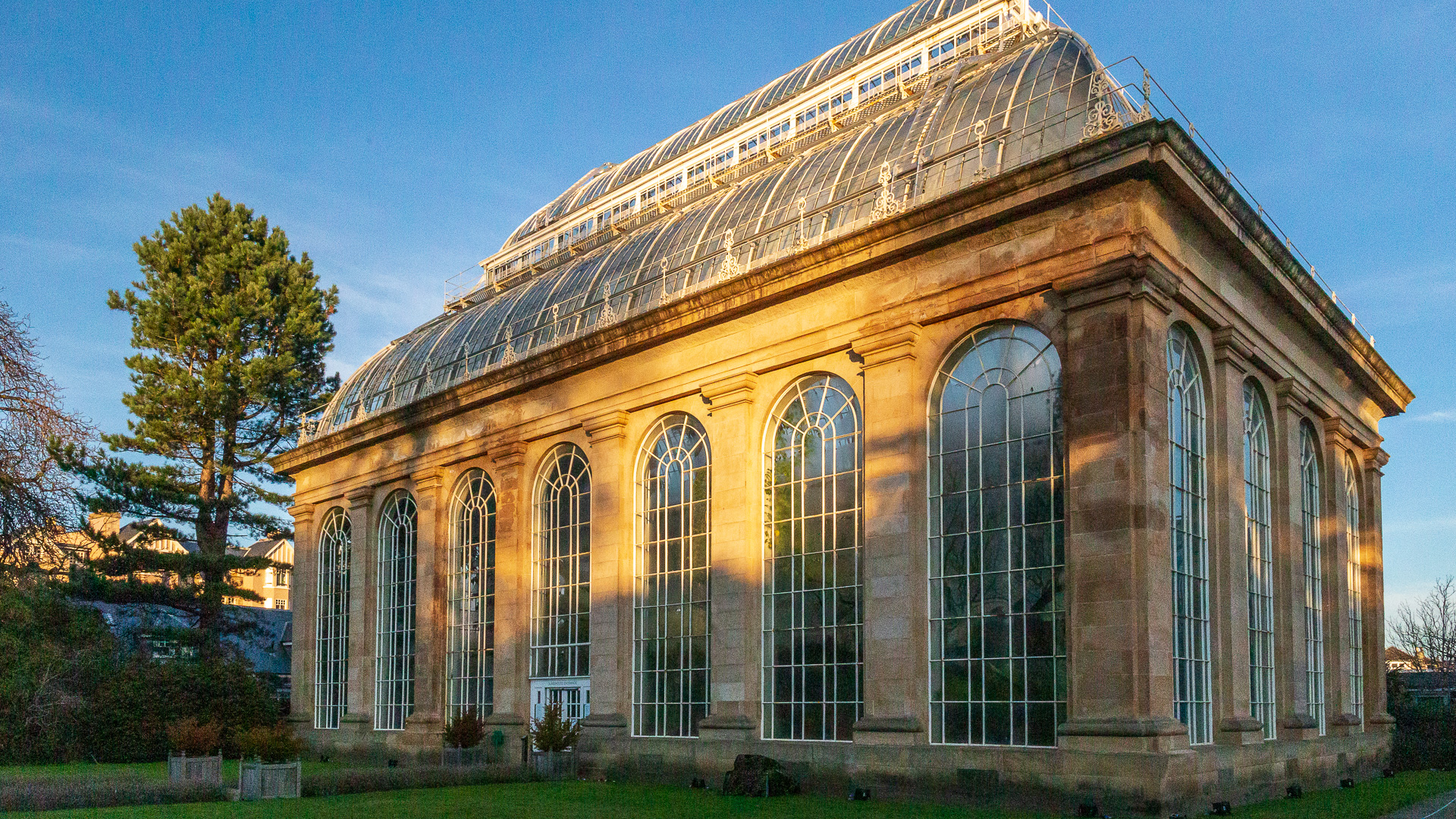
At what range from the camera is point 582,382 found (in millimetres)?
36188

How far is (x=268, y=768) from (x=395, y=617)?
54.3 ft

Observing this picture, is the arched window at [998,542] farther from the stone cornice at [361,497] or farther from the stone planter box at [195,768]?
the stone cornice at [361,497]

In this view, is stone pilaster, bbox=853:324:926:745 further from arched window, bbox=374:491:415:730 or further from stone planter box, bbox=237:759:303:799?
arched window, bbox=374:491:415:730

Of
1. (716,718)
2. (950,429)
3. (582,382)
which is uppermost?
(582,382)

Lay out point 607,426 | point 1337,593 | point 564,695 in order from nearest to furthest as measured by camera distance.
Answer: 1. point 1337,593
2. point 607,426
3. point 564,695

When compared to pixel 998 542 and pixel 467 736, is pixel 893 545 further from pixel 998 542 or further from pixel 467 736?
pixel 467 736

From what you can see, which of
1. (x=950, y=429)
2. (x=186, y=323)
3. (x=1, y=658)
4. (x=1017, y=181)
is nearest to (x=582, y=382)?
(x=950, y=429)

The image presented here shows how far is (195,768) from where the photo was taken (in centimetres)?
2970

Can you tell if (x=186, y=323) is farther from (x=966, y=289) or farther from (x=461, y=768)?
(x=966, y=289)

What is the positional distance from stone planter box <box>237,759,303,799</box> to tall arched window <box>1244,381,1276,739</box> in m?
22.4

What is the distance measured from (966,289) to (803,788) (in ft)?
39.7

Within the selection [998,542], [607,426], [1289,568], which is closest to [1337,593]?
[1289,568]

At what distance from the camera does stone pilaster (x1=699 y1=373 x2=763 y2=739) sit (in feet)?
96.8

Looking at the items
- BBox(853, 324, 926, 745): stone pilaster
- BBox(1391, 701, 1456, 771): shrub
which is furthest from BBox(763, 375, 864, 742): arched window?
BBox(1391, 701, 1456, 771): shrub
